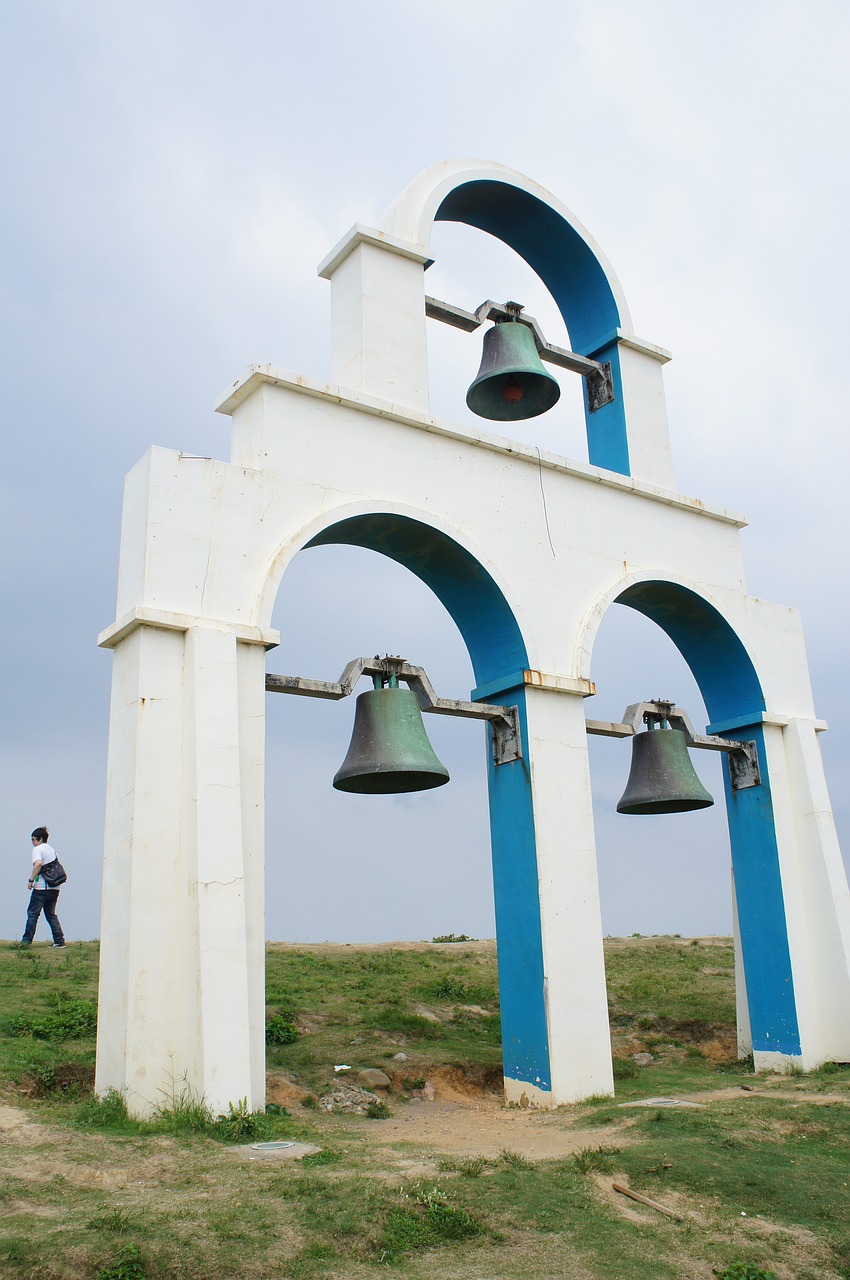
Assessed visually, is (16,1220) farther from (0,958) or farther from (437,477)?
(0,958)

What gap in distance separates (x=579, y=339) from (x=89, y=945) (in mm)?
9192

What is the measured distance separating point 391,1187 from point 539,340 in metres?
8.11

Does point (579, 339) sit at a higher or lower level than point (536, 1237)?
higher

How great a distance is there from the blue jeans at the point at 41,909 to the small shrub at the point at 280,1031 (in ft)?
12.3

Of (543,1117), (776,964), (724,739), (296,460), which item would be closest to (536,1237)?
(543,1117)

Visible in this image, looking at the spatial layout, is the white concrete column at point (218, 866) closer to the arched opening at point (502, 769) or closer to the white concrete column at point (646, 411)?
the arched opening at point (502, 769)

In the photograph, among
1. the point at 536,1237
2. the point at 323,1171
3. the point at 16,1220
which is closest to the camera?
the point at 16,1220

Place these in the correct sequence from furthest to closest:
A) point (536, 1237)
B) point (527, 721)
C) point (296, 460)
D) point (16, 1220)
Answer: point (527, 721) < point (296, 460) < point (536, 1237) < point (16, 1220)

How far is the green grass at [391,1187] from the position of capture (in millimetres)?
4227

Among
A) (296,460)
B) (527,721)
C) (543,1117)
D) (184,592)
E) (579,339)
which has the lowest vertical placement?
(543,1117)

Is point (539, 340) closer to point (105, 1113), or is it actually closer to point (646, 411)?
point (646, 411)

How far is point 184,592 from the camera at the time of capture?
7281 millimetres

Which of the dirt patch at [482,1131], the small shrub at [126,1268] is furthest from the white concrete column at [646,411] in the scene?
the small shrub at [126,1268]

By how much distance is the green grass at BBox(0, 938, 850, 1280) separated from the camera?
423 cm
